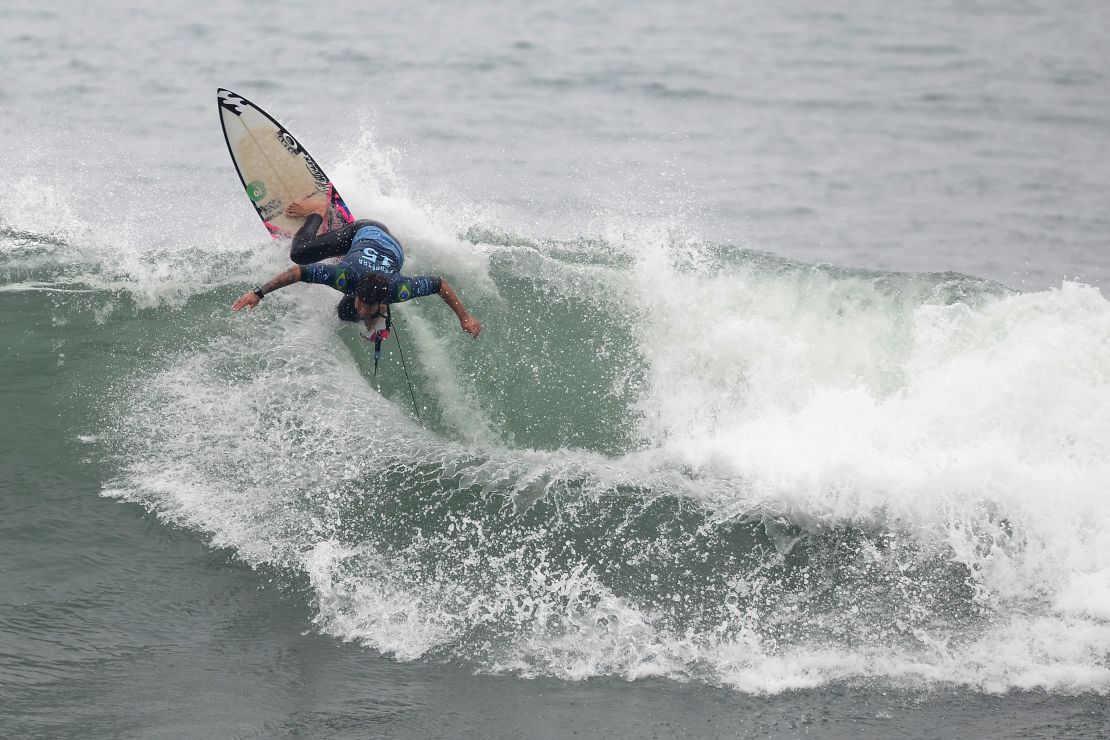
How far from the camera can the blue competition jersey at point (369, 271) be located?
8.06 m

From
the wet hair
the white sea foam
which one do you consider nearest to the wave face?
the white sea foam

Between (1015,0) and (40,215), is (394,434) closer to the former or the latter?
(40,215)

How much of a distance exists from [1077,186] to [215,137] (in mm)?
13262

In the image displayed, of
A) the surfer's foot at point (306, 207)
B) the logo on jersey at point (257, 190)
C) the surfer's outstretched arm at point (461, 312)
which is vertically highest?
the logo on jersey at point (257, 190)

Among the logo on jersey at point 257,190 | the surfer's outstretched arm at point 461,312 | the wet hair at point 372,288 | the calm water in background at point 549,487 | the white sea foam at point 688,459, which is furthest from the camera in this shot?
the logo on jersey at point 257,190

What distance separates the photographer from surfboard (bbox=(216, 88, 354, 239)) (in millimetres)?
9828

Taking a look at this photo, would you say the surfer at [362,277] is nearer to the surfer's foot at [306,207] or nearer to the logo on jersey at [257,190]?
the surfer's foot at [306,207]

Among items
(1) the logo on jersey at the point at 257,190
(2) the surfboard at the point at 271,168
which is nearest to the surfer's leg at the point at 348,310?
(2) the surfboard at the point at 271,168

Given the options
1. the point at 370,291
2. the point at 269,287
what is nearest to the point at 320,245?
the point at 269,287

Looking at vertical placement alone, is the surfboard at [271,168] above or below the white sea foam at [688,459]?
above

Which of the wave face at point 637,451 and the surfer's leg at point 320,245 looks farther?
the surfer's leg at point 320,245

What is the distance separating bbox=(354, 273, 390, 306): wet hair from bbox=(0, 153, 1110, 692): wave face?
1008mm

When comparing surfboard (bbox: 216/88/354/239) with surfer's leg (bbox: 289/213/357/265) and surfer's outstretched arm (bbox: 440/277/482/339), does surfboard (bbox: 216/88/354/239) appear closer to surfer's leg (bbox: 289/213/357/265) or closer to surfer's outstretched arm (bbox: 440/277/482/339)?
surfer's leg (bbox: 289/213/357/265)

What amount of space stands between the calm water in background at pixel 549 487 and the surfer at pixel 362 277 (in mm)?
647
